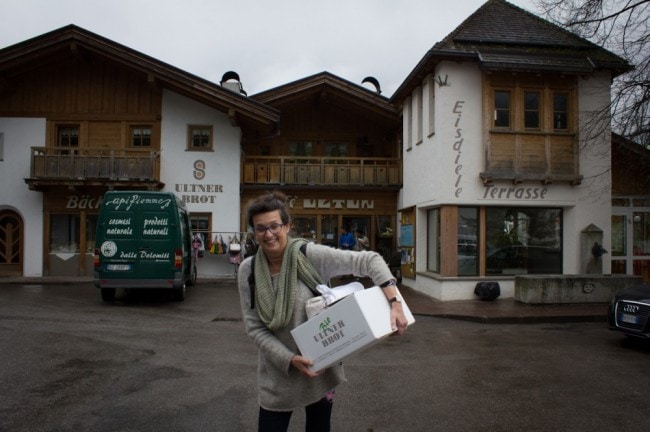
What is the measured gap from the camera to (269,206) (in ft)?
8.84

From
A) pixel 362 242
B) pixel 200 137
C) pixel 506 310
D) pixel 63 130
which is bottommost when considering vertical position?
pixel 506 310

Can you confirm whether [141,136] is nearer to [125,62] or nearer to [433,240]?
[125,62]

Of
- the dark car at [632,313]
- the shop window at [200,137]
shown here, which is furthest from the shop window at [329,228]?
the dark car at [632,313]

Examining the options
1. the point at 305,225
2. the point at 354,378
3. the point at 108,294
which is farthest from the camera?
the point at 305,225

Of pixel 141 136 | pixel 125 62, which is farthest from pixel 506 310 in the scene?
pixel 125 62

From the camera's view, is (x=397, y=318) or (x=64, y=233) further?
(x=64, y=233)

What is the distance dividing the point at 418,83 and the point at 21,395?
525 inches

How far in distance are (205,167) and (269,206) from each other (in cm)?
1707

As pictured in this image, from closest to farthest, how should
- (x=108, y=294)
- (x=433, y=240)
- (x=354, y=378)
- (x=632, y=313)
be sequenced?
(x=354, y=378), (x=632, y=313), (x=108, y=294), (x=433, y=240)

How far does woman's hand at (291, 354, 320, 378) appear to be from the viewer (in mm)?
2504

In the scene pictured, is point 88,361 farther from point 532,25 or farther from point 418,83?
point 532,25

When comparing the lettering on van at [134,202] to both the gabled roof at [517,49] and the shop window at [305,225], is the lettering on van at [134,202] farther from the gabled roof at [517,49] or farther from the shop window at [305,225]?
the shop window at [305,225]

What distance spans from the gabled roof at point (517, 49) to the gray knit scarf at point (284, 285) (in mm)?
11723

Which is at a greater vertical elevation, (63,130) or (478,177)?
(63,130)
